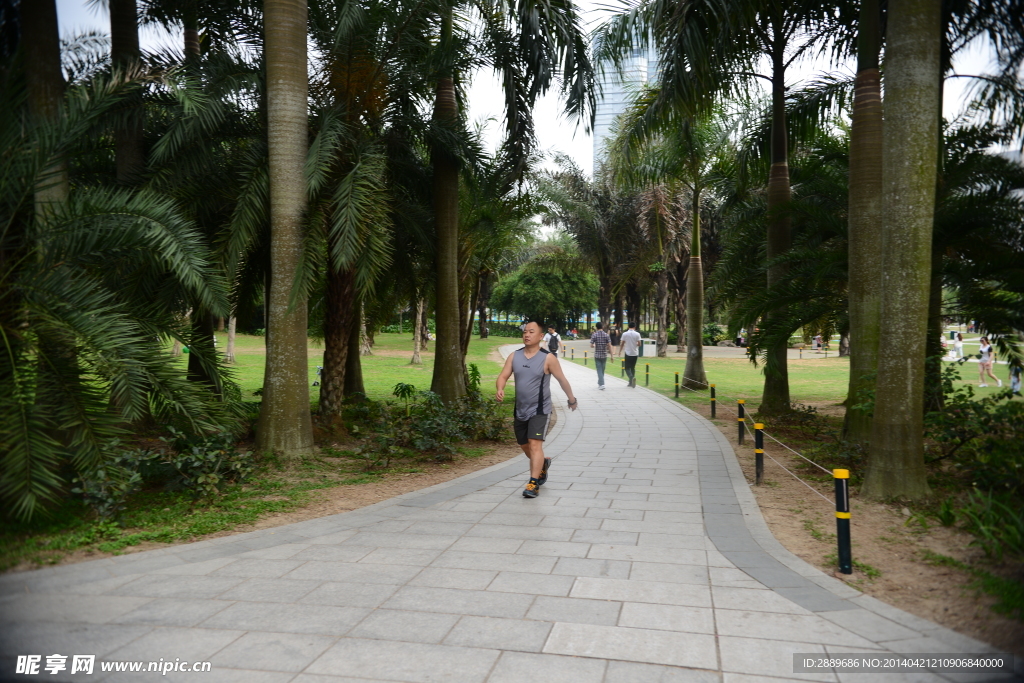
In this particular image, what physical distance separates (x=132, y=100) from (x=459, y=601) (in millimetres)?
7498

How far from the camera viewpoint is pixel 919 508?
611cm

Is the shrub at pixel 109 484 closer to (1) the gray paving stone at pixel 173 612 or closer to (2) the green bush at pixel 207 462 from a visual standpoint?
(2) the green bush at pixel 207 462

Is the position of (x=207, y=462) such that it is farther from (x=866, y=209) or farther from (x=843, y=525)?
(x=866, y=209)

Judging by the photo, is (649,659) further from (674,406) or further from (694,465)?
(674,406)

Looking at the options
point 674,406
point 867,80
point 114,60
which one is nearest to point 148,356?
point 114,60

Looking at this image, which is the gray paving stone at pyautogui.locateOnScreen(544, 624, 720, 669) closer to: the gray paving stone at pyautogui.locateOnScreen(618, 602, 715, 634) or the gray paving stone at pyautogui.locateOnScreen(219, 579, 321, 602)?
the gray paving stone at pyautogui.locateOnScreen(618, 602, 715, 634)

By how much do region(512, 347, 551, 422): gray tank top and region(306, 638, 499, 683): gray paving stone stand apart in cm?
373

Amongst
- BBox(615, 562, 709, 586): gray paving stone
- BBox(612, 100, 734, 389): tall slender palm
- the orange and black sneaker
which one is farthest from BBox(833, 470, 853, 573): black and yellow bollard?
BBox(612, 100, 734, 389): tall slender palm

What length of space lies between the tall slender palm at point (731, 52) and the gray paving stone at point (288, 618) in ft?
24.6

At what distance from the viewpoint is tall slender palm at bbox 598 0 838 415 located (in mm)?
8289

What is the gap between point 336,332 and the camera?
10.5 meters

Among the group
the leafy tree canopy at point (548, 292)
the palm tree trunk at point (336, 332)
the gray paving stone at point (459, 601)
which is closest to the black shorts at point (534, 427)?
the gray paving stone at point (459, 601)

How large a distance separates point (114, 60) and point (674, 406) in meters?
12.3

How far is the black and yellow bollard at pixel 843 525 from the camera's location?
181 inches
